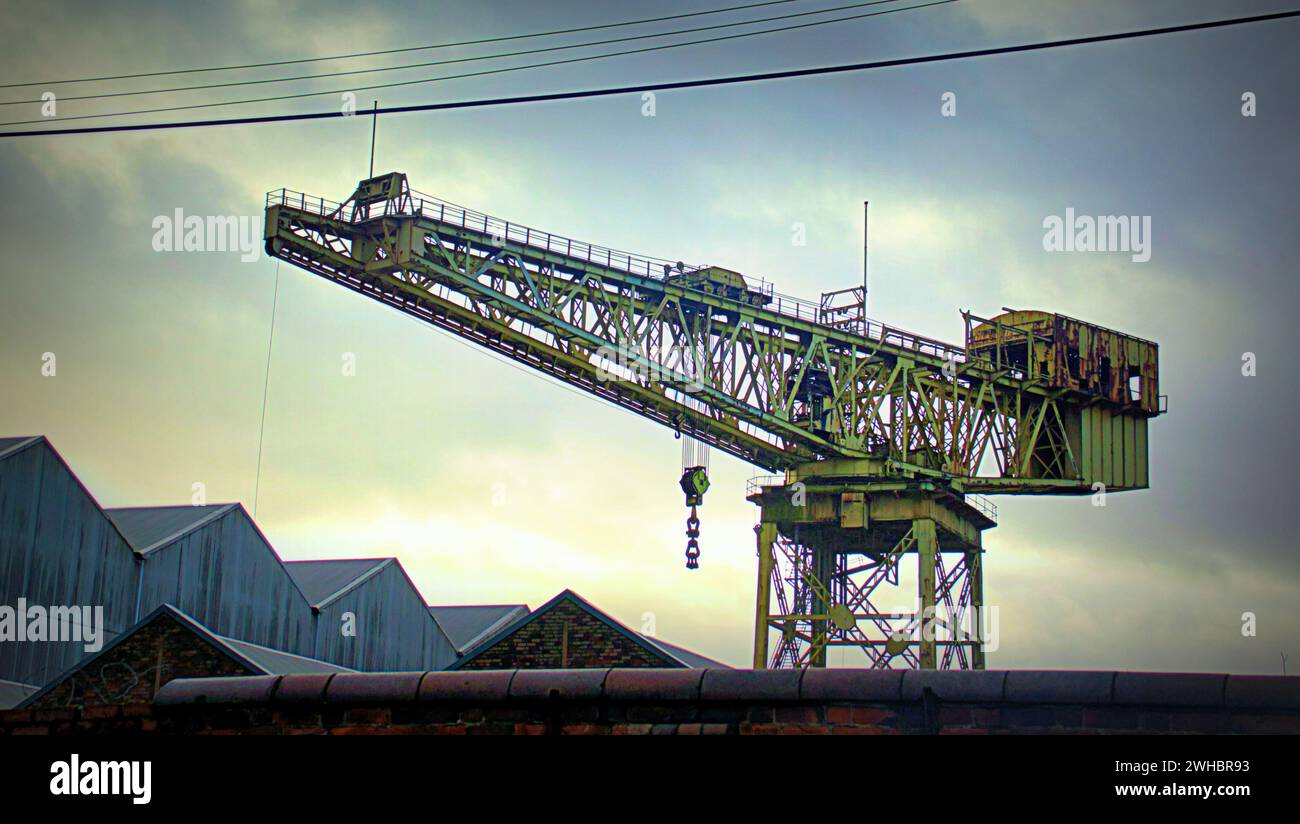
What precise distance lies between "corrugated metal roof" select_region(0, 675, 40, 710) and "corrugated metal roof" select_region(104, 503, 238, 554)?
5175 mm

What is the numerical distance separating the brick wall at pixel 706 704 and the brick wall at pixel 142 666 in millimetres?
16005

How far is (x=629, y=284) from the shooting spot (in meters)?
42.9

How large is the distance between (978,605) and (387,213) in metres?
22.4

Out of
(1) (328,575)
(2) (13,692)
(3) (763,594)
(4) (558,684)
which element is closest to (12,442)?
(2) (13,692)

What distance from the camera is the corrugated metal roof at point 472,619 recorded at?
5485 cm

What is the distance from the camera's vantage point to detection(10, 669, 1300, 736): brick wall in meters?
11.4

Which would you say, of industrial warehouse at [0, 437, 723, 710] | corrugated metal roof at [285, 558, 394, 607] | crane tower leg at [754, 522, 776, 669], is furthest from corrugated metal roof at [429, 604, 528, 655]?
crane tower leg at [754, 522, 776, 669]

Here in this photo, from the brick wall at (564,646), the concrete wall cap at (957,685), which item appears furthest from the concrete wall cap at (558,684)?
the brick wall at (564,646)

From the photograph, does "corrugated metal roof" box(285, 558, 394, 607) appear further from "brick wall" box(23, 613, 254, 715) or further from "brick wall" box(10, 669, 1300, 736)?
"brick wall" box(10, 669, 1300, 736)

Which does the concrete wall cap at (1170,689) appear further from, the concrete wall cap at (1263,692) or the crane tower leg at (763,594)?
the crane tower leg at (763,594)

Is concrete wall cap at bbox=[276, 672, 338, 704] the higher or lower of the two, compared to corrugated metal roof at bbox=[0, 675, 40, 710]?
higher

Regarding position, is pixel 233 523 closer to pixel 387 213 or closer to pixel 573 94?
pixel 387 213
